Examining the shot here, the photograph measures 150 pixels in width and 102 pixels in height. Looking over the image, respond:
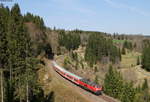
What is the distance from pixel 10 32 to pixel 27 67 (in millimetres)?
11011

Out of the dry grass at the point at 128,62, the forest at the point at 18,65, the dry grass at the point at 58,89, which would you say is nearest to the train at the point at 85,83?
the dry grass at the point at 58,89

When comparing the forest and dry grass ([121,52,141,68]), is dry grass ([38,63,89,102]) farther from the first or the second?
dry grass ([121,52,141,68])

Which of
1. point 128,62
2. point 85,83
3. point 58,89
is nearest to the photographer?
point 85,83

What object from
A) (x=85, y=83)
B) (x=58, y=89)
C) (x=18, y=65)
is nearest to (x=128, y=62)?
(x=85, y=83)

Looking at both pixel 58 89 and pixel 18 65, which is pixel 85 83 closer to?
pixel 58 89

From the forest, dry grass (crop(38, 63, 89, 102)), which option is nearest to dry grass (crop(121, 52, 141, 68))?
dry grass (crop(38, 63, 89, 102))

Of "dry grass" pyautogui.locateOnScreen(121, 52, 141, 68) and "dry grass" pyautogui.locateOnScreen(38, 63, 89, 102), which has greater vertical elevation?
"dry grass" pyautogui.locateOnScreen(38, 63, 89, 102)

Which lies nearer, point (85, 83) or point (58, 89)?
point (85, 83)

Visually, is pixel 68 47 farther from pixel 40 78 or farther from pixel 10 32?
pixel 10 32

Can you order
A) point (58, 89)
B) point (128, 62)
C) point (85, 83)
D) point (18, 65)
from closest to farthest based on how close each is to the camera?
point (18, 65) < point (85, 83) < point (58, 89) < point (128, 62)

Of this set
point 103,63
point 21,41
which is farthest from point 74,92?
point 103,63

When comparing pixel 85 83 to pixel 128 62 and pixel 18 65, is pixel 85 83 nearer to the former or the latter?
pixel 18 65

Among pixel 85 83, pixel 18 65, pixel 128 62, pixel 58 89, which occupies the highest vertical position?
pixel 18 65

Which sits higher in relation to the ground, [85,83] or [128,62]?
[85,83]
